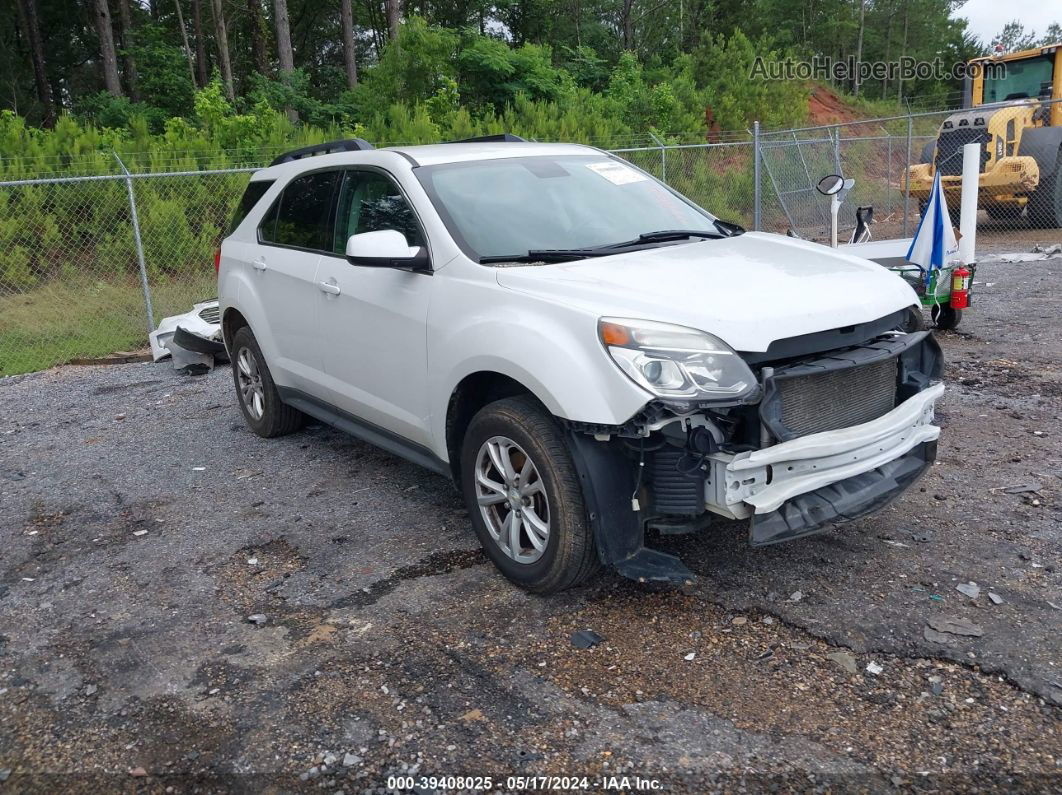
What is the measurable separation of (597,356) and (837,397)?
1.01 m

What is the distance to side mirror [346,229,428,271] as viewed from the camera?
414 centimetres

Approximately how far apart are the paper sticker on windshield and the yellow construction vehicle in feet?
37.6

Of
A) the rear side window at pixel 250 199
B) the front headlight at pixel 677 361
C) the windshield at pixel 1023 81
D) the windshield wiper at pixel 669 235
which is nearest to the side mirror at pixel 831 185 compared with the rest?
the windshield wiper at pixel 669 235

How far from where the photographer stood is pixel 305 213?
5.46m

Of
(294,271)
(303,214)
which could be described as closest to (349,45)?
(303,214)

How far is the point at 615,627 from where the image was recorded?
3.59 metres

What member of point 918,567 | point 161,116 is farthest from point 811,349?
point 161,116

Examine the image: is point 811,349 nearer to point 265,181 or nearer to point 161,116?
point 265,181

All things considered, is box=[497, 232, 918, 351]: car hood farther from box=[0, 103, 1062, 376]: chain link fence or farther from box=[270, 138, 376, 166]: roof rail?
box=[0, 103, 1062, 376]: chain link fence

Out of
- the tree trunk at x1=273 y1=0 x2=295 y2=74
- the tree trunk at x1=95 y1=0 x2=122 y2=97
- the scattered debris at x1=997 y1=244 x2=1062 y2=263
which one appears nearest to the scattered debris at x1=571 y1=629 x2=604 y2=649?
the scattered debris at x1=997 y1=244 x2=1062 y2=263

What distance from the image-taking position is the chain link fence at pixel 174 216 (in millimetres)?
10703

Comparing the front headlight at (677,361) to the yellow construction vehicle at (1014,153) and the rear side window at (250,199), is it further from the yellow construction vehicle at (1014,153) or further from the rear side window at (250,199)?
the yellow construction vehicle at (1014,153)

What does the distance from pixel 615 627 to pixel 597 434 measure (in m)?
0.81

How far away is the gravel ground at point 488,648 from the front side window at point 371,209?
4.84 feet
